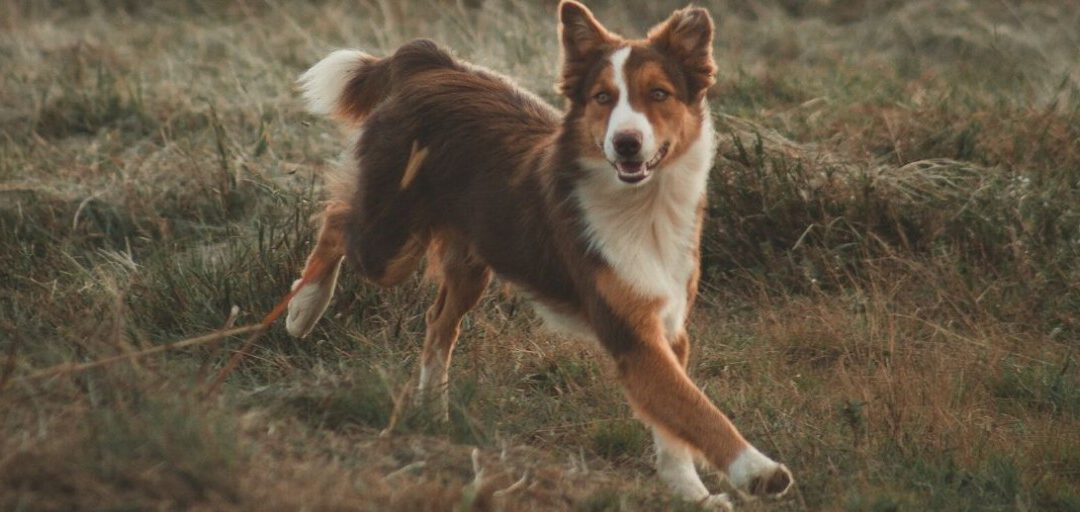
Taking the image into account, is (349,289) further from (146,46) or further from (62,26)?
(62,26)

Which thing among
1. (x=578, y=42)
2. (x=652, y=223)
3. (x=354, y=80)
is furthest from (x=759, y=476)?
(x=354, y=80)

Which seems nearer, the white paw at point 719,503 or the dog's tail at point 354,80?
the white paw at point 719,503

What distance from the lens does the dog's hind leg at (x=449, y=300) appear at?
6.26 meters

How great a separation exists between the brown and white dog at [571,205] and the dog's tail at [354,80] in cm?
1

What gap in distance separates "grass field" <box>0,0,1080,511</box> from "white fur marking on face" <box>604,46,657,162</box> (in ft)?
3.59

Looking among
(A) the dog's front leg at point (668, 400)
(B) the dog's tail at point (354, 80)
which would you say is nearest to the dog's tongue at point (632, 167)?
(A) the dog's front leg at point (668, 400)

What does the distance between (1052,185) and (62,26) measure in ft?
31.0

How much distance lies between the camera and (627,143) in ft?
16.8

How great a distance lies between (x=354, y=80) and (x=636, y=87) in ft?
6.36

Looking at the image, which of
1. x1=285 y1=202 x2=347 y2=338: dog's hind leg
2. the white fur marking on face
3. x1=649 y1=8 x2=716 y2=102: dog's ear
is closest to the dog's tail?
x1=285 y1=202 x2=347 y2=338: dog's hind leg

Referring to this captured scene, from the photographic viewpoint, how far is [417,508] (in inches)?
161

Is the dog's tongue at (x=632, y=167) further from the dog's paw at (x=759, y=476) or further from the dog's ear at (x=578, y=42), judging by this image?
the dog's paw at (x=759, y=476)

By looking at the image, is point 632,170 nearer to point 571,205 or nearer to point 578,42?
point 571,205

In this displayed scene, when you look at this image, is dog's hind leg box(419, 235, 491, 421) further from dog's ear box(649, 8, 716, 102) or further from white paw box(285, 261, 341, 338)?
dog's ear box(649, 8, 716, 102)
